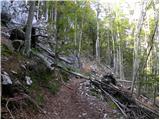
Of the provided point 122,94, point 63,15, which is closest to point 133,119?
point 122,94

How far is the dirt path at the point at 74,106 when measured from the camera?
710 centimetres

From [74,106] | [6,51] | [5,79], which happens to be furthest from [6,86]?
[74,106]

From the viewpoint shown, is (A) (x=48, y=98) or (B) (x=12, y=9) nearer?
(A) (x=48, y=98)

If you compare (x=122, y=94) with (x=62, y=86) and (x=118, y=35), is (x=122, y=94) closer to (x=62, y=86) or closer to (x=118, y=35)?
(x=62, y=86)

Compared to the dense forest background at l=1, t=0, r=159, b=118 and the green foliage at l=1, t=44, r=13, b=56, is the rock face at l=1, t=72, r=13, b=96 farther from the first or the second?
the dense forest background at l=1, t=0, r=159, b=118

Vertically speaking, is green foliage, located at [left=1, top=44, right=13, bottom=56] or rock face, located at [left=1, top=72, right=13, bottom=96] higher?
green foliage, located at [left=1, top=44, right=13, bottom=56]

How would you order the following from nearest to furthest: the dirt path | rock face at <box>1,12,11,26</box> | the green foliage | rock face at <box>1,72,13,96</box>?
rock face at <box>1,72,13,96</box> < the dirt path < the green foliage < rock face at <box>1,12,11,26</box>

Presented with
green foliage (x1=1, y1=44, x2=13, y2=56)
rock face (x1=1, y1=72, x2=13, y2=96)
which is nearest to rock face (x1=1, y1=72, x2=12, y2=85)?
rock face (x1=1, y1=72, x2=13, y2=96)

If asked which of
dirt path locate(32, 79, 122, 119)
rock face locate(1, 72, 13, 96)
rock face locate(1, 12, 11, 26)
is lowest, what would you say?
dirt path locate(32, 79, 122, 119)

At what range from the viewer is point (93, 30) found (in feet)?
81.0

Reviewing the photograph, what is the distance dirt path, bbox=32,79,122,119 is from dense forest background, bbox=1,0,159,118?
4.97 ft

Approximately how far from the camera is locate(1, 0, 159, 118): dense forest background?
10.3m

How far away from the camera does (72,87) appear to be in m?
9.88

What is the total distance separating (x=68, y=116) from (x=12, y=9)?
971 cm
